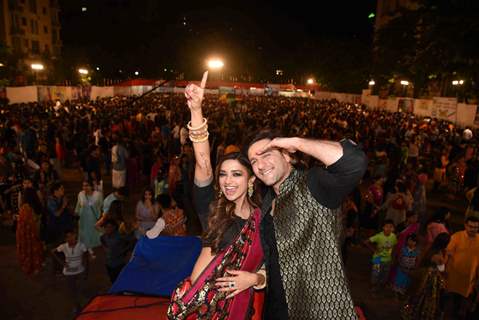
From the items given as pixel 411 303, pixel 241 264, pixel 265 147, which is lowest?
pixel 411 303

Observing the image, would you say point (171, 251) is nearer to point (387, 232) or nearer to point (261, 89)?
point (387, 232)

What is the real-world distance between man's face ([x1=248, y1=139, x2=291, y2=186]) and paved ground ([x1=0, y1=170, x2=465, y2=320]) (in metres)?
3.45

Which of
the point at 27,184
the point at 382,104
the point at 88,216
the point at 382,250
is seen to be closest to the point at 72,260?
the point at 88,216

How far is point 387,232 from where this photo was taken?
6.09m


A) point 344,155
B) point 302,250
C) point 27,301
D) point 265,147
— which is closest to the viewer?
point 344,155

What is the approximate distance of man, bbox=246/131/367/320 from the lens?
6.14ft

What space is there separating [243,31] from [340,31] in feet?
74.2

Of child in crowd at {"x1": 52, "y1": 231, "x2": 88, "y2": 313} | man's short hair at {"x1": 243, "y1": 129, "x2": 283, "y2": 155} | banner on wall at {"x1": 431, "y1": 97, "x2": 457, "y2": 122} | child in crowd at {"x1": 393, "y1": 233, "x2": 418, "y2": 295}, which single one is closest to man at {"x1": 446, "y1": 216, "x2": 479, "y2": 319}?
child in crowd at {"x1": 393, "y1": 233, "x2": 418, "y2": 295}

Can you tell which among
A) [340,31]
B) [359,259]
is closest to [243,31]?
[340,31]

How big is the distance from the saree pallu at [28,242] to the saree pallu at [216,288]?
540 cm

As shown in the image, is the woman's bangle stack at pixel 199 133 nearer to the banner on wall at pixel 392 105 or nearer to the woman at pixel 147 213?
the woman at pixel 147 213

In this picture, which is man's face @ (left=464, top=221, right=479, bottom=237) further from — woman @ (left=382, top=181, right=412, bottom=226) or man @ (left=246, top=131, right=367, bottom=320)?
man @ (left=246, top=131, right=367, bottom=320)

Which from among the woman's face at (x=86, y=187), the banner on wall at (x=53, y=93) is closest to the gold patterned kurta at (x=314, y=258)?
the woman's face at (x=86, y=187)

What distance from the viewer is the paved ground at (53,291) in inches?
223
